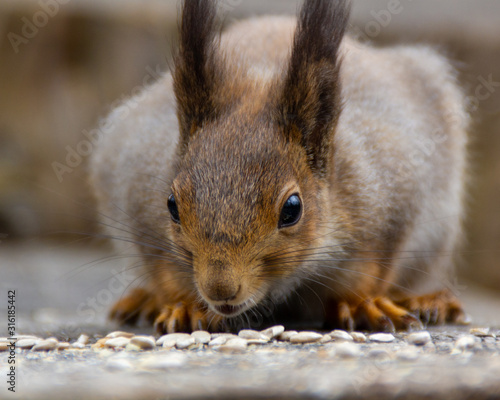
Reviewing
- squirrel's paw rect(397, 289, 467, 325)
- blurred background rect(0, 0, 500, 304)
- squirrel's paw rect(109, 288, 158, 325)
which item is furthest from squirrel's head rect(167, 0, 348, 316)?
blurred background rect(0, 0, 500, 304)

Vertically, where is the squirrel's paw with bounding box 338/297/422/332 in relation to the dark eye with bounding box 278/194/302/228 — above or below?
below

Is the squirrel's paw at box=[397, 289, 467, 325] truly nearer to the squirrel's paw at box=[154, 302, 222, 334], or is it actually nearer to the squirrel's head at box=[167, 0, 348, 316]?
the squirrel's head at box=[167, 0, 348, 316]

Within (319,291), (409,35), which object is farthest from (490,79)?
(319,291)

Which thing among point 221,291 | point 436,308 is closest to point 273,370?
point 221,291

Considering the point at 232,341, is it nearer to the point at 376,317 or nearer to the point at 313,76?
the point at 376,317

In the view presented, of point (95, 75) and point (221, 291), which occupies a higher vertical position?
point (95, 75)

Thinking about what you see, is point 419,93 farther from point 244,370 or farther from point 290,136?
point 244,370
